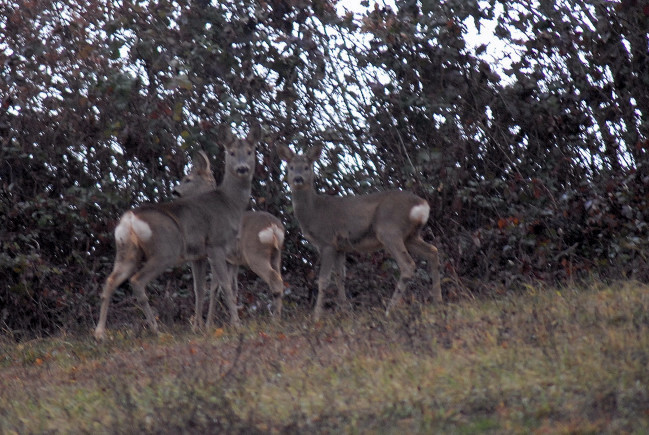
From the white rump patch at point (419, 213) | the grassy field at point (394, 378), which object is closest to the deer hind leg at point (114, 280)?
the grassy field at point (394, 378)

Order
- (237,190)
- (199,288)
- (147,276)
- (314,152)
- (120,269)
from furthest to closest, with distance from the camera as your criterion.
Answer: (314,152), (237,190), (199,288), (120,269), (147,276)

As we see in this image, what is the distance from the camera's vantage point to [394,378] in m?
5.96

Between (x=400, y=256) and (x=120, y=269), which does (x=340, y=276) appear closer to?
(x=400, y=256)

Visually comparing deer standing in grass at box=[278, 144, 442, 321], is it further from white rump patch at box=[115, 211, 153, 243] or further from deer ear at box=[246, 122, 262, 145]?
white rump patch at box=[115, 211, 153, 243]

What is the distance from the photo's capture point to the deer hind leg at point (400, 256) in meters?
9.84

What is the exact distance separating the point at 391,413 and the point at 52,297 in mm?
6981

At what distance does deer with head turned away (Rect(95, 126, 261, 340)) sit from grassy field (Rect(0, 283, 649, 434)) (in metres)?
1.40

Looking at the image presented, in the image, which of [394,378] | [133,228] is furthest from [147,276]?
[394,378]

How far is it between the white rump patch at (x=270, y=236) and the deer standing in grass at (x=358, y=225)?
0.28 meters

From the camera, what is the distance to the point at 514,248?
1073cm

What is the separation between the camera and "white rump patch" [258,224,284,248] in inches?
413

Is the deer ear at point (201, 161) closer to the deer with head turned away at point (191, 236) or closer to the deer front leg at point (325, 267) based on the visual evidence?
the deer with head turned away at point (191, 236)

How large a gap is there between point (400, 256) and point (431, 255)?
42cm

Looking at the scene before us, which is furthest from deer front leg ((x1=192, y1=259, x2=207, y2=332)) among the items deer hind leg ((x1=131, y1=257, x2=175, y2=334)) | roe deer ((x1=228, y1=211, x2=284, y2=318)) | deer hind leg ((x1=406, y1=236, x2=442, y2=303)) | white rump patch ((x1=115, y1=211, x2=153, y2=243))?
deer hind leg ((x1=406, y1=236, x2=442, y2=303))
